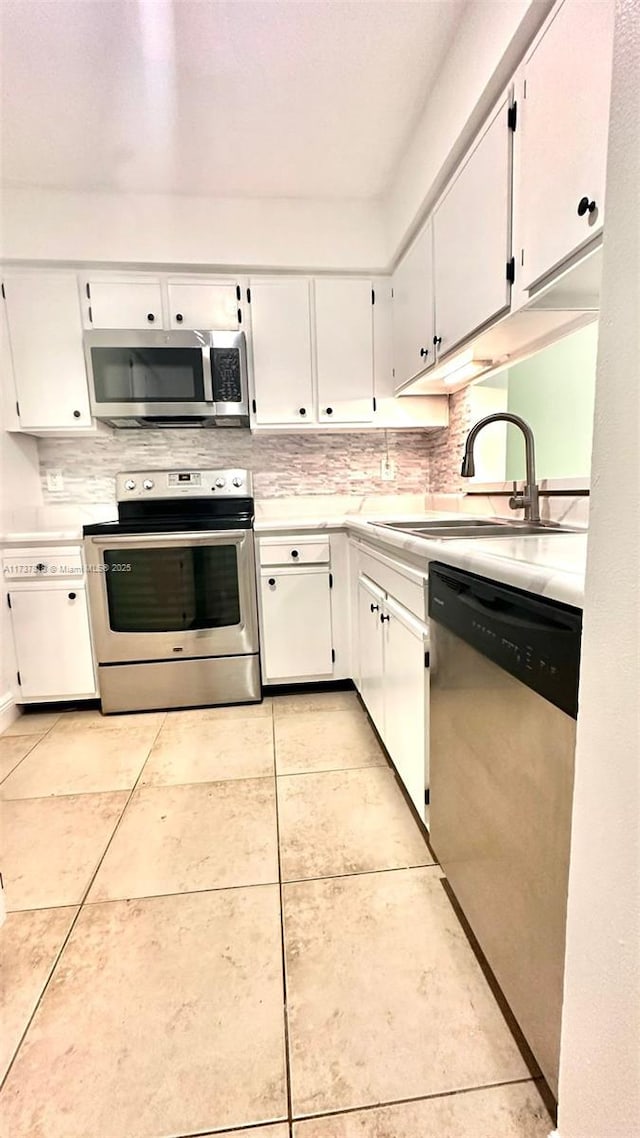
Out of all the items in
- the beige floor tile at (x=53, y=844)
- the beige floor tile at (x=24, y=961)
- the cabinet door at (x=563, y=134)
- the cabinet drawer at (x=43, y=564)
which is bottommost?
the beige floor tile at (x=53, y=844)

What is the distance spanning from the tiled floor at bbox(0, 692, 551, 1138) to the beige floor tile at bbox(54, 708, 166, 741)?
45 cm

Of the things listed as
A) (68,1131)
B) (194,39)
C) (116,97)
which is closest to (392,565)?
(68,1131)

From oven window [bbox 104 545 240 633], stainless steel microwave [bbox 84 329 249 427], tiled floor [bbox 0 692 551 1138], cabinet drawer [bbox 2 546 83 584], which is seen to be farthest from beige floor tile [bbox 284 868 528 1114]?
stainless steel microwave [bbox 84 329 249 427]

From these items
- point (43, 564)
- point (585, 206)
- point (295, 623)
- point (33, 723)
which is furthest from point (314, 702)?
point (585, 206)

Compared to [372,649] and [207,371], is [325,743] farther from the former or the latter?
[207,371]

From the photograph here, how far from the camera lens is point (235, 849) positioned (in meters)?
1.52

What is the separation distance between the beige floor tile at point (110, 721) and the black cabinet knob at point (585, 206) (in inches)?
94.6

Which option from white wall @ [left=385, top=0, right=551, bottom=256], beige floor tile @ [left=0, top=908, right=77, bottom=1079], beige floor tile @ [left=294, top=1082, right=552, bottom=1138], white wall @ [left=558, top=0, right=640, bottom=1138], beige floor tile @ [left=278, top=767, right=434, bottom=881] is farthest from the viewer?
beige floor tile @ [left=278, top=767, right=434, bottom=881]

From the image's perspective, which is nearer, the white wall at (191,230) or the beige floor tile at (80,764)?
the beige floor tile at (80,764)

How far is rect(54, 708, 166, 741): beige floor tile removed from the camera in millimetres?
2404

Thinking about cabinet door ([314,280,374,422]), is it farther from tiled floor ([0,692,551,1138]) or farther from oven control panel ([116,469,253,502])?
tiled floor ([0,692,551,1138])

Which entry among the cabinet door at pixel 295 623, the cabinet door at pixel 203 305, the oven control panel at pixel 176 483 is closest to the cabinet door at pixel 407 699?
the cabinet door at pixel 295 623

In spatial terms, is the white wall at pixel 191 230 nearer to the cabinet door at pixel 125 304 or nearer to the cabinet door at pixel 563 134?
the cabinet door at pixel 125 304

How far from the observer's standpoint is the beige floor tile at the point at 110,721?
7.89 feet
